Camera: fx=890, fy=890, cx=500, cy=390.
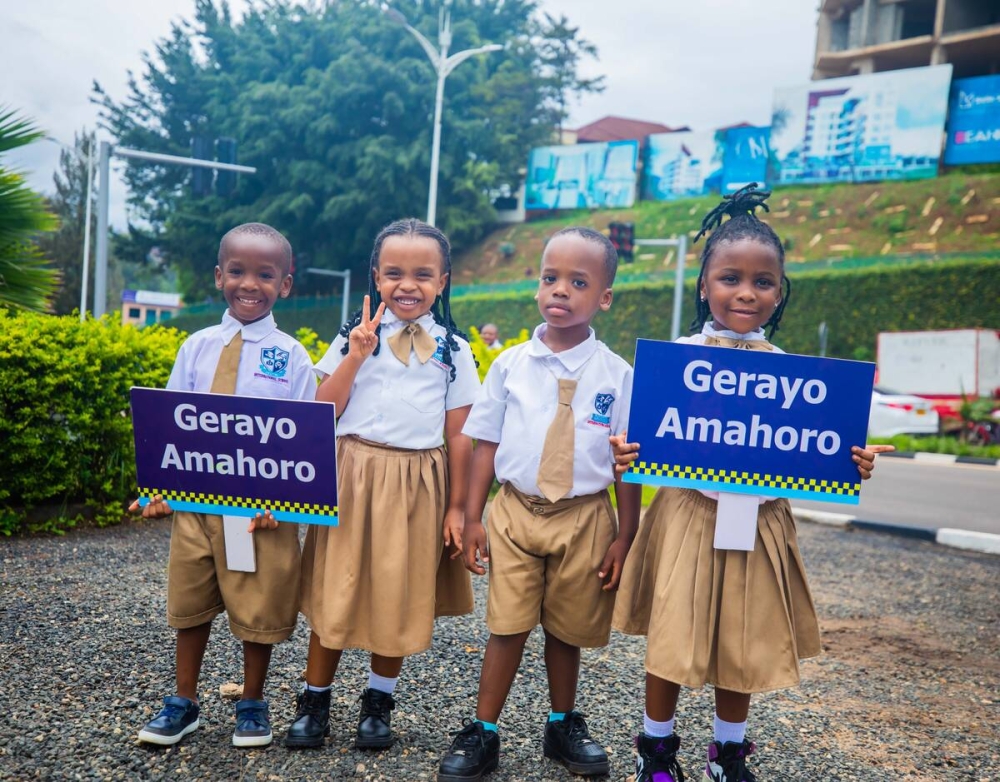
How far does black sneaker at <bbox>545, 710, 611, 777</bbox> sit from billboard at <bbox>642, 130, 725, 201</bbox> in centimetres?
3404

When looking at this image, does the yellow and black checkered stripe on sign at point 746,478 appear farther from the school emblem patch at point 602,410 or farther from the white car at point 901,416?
the white car at point 901,416

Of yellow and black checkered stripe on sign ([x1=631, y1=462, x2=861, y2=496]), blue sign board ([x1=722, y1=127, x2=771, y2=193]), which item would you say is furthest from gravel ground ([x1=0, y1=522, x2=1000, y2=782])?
blue sign board ([x1=722, y1=127, x2=771, y2=193])

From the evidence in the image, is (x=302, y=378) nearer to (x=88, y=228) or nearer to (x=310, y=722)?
(x=310, y=722)

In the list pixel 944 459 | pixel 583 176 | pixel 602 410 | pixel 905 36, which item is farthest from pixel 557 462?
pixel 905 36

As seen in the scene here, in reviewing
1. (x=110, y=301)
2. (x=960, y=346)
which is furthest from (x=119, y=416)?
(x=110, y=301)

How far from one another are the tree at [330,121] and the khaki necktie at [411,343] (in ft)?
104

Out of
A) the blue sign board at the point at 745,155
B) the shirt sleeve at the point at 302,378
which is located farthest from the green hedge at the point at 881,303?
the shirt sleeve at the point at 302,378

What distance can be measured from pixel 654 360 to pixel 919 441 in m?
15.7

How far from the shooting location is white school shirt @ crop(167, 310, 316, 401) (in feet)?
9.34

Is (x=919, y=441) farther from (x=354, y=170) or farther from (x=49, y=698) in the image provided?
(x=354, y=170)

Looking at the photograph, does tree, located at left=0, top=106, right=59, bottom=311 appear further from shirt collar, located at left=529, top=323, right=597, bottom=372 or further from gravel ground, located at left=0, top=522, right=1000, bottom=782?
shirt collar, located at left=529, top=323, right=597, bottom=372

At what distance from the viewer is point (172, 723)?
8.77 feet

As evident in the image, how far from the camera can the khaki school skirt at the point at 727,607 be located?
8.01 feet

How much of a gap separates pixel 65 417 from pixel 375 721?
3438mm
